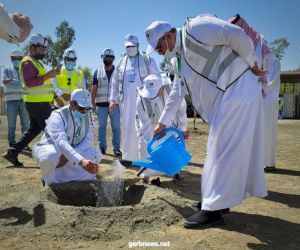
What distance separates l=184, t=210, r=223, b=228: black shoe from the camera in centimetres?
394

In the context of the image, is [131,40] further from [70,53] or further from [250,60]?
[250,60]

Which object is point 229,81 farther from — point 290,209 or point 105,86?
point 105,86

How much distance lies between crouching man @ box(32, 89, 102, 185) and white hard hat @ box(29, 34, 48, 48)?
225 centimetres

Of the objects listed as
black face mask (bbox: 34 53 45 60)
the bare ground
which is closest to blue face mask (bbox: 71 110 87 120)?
the bare ground

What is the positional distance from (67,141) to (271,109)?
12.3ft

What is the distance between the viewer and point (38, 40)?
7.21m

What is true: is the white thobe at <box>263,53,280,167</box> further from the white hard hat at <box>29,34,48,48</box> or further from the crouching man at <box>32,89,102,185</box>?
the white hard hat at <box>29,34,48,48</box>

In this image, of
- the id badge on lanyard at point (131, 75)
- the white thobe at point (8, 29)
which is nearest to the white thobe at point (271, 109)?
the id badge on lanyard at point (131, 75)

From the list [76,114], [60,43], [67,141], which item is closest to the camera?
[67,141]

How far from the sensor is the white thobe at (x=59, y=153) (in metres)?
4.92

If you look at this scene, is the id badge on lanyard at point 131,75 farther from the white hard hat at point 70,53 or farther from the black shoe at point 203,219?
the black shoe at point 203,219

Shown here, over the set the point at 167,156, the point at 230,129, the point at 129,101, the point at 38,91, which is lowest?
the point at 167,156

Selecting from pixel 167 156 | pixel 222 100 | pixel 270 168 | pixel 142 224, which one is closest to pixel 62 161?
pixel 167 156

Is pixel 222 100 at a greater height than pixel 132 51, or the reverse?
pixel 132 51
